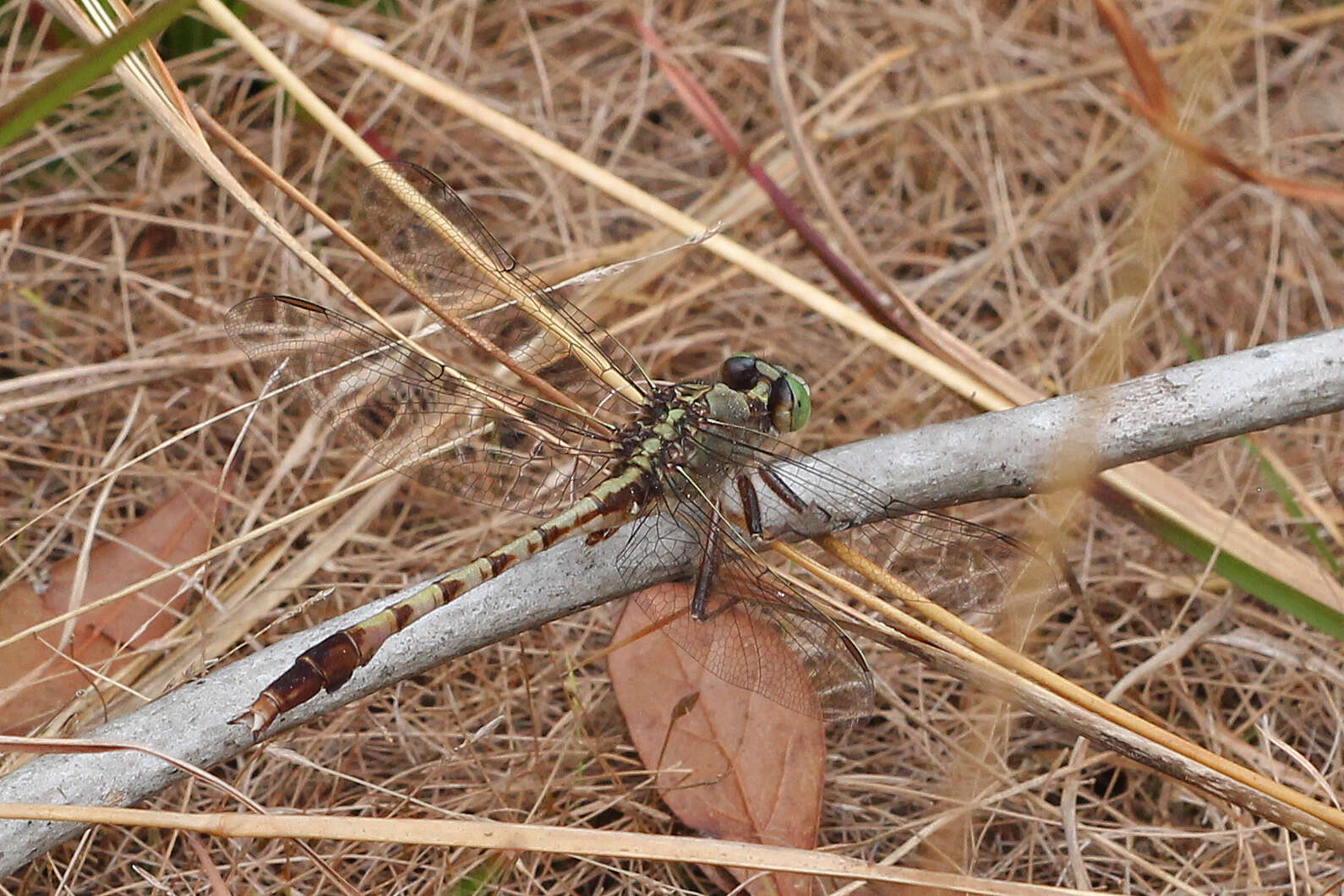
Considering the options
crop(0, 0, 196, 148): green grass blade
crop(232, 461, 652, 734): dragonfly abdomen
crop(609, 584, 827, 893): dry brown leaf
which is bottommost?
crop(609, 584, 827, 893): dry brown leaf

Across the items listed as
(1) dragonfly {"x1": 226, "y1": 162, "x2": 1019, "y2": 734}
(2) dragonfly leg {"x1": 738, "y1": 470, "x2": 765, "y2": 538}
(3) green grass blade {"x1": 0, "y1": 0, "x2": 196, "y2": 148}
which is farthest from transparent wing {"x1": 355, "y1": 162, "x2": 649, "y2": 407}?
(3) green grass blade {"x1": 0, "y1": 0, "x2": 196, "y2": 148}

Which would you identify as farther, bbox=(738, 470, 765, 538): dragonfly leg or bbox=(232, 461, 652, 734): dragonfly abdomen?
bbox=(738, 470, 765, 538): dragonfly leg

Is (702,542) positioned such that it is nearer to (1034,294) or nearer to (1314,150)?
(1034,294)

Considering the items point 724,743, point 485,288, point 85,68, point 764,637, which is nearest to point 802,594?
point 764,637

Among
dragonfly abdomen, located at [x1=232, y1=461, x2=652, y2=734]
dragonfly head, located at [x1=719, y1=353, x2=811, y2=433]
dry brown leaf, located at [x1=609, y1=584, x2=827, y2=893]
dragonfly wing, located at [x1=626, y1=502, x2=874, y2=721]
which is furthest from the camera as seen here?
dragonfly head, located at [x1=719, y1=353, x2=811, y2=433]

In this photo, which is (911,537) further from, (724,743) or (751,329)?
(751,329)

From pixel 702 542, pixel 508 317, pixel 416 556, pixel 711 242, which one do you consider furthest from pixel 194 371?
pixel 702 542

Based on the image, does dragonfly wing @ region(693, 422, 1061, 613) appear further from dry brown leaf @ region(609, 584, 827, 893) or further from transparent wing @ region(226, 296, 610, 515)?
transparent wing @ region(226, 296, 610, 515)
